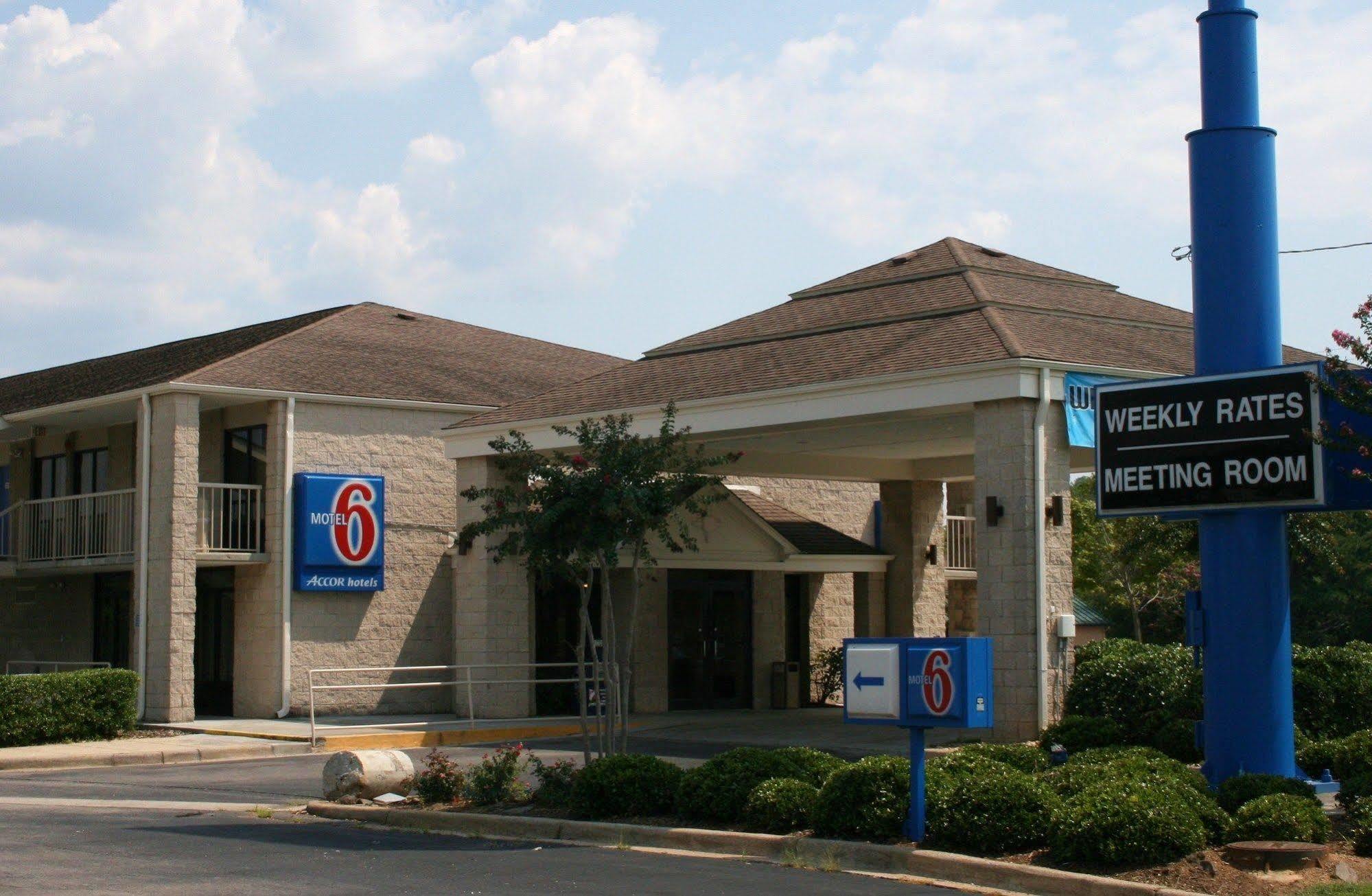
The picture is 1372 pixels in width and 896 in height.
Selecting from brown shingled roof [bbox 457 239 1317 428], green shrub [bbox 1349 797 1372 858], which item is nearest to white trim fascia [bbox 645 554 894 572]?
brown shingled roof [bbox 457 239 1317 428]

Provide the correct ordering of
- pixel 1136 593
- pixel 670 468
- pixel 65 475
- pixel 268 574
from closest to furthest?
pixel 670 468 → pixel 268 574 → pixel 65 475 → pixel 1136 593

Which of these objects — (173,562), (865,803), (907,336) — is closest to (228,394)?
(173,562)

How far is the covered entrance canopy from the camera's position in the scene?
18828 mm

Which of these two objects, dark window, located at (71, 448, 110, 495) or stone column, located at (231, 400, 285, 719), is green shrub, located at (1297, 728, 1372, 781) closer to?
stone column, located at (231, 400, 285, 719)

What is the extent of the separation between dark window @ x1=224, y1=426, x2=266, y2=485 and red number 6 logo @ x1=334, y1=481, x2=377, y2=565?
1.49m

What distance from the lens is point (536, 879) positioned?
10.9 meters

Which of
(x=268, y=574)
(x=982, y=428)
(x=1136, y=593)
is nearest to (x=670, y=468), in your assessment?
(x=982, y=428)

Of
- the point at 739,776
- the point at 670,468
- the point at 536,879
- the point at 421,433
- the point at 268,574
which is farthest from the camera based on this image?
the point at 421,433

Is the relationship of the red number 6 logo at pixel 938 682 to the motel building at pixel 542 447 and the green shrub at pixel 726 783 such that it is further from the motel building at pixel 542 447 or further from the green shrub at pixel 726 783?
the motel building at pixel 542 447

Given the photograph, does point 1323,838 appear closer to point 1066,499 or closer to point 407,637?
point 1066,499

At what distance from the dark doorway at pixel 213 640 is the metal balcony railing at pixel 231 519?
1.54 meters

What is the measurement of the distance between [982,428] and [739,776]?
7528mm

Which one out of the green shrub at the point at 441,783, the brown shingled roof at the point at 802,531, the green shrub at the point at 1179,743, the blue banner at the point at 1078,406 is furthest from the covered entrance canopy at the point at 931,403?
the green shrub at the point at 441,783

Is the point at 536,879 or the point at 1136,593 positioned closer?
the point at 536,879
